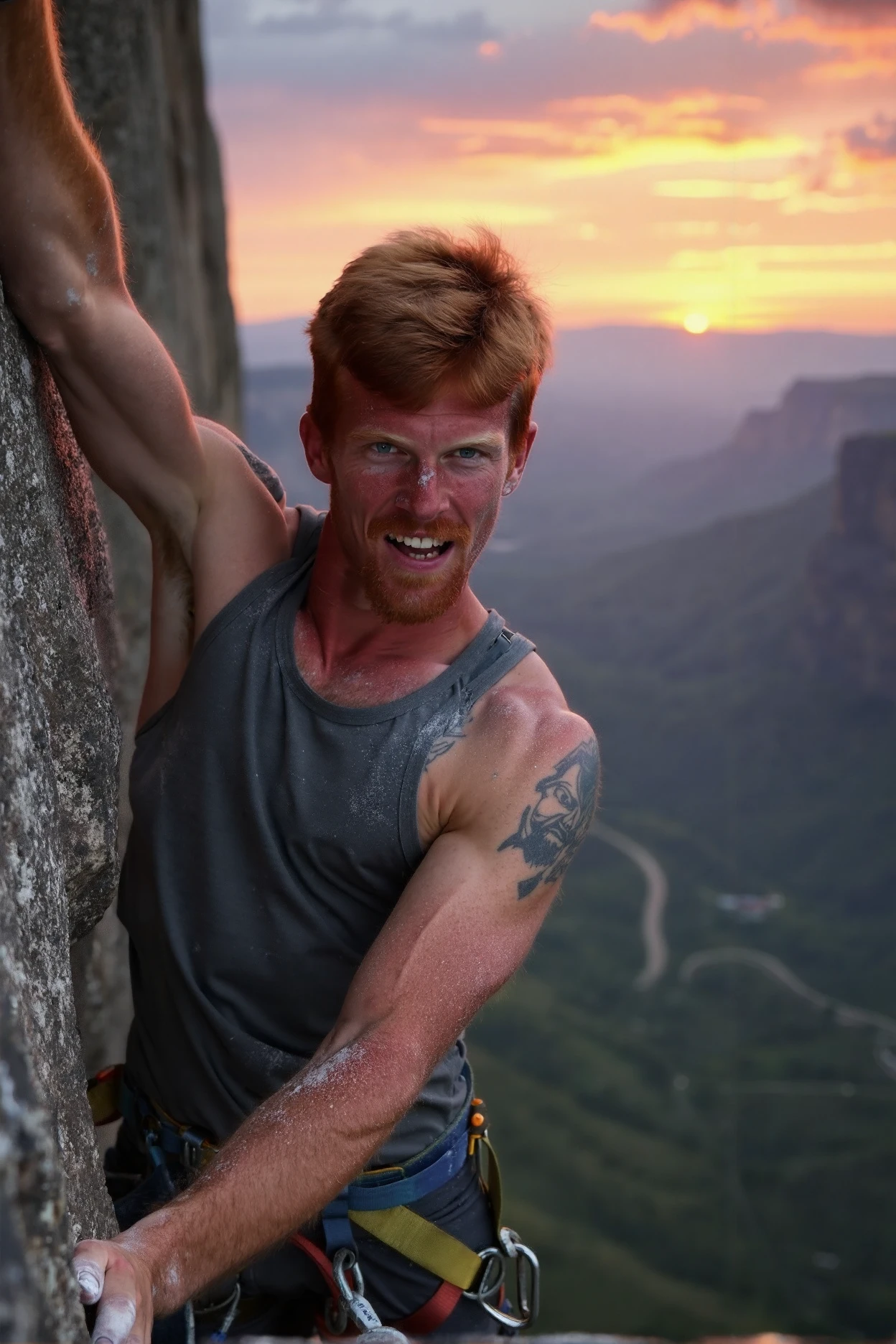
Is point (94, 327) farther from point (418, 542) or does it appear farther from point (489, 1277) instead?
point (489, 1277)

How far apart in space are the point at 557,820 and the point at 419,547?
841 millimetres

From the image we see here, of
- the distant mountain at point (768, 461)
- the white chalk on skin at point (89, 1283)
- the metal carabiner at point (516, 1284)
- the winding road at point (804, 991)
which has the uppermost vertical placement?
the white chalk on skin at point (89, 1283)

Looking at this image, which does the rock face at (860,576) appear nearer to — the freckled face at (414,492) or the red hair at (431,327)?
the red hair at (431,327)

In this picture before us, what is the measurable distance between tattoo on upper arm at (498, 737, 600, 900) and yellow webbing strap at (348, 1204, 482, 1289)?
115cm

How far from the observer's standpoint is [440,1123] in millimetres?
4008

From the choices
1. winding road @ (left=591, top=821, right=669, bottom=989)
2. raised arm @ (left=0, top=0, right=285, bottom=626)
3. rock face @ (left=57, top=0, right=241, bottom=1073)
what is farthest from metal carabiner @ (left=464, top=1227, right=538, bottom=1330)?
winding road @ (left=591, top=821, right=669, bottom=989)

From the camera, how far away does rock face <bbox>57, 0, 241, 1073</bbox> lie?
22.6ft

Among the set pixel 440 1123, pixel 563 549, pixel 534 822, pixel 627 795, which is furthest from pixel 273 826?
pixel 563 549

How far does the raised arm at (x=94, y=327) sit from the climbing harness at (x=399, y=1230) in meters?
1.55

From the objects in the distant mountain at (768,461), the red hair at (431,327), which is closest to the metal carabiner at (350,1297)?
the red hair at (431,327)

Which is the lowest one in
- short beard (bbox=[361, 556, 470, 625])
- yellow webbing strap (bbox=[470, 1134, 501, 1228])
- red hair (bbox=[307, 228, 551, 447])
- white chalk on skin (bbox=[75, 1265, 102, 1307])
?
yellow webbing strap (bbox=[470, 1134, 501, 1228])

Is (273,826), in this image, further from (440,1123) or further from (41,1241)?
(41,1241)

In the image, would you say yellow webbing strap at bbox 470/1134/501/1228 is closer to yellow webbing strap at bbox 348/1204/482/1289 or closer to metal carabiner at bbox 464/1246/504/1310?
metal carabiner at bbox 464/1246/504/1310

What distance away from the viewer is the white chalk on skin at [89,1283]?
2281mm
